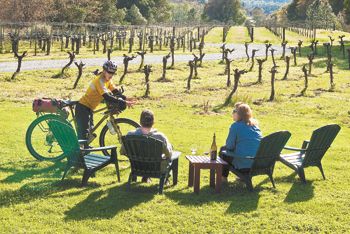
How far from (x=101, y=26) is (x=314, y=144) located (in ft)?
139

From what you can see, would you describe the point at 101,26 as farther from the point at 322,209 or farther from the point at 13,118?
the point at 322,209

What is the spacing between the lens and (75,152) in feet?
24.8

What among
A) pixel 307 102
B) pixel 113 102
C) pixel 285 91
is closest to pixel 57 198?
pixel 113 102

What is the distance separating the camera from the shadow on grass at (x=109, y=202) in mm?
6434

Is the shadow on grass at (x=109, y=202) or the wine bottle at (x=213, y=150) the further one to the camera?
the wine bottle at (x=213, y=150)

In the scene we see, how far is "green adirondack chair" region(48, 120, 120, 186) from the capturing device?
297 inches

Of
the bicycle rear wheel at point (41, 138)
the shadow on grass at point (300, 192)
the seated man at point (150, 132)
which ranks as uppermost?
the seated man at point (150, 132)

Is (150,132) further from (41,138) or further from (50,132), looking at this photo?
(41,138)

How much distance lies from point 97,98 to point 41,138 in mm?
1275

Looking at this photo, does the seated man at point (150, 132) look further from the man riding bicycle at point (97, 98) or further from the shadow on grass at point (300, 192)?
the shadow on grass at point (300, 192)

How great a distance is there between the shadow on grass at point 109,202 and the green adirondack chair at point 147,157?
201 mm

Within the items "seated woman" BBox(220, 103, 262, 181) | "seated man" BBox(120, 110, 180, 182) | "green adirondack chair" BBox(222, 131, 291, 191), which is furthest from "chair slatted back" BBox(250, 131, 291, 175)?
"seated man" BBox(120, 110, 180, 182)

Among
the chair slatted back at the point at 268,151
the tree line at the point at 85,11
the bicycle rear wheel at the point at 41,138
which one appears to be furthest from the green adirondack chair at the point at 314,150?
the tree line at the point at 85,11

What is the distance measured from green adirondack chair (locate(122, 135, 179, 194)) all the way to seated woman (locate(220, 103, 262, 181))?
3.11 feet
